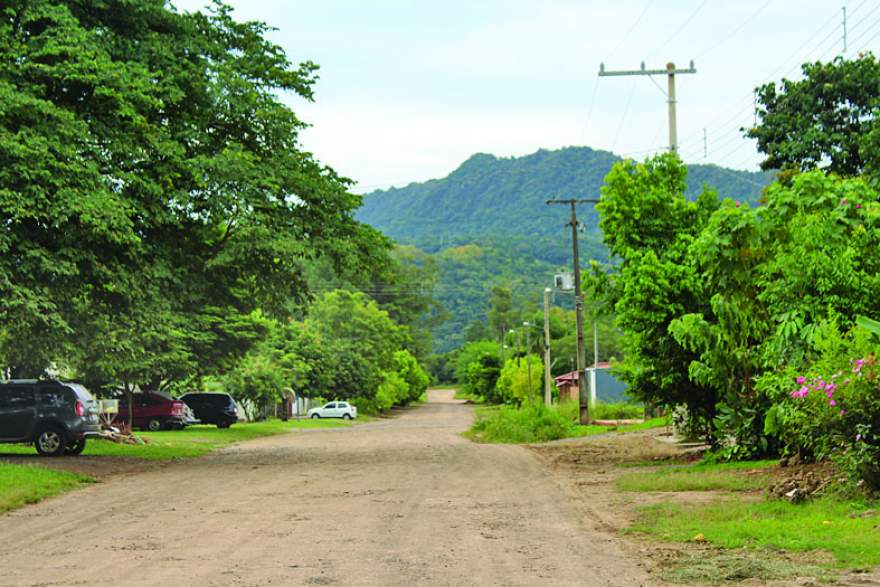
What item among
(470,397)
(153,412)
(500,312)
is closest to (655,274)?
(153,412)

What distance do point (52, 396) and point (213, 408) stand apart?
25104 millimetres

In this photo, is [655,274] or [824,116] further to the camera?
[824,116]

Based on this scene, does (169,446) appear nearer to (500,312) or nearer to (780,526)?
(780,526)

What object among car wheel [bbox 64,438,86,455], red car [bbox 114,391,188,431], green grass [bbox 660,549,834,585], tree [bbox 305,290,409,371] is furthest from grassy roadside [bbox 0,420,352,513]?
tree [bbox 305,290,409,371]

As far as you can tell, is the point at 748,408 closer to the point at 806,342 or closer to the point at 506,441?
the point at 806,342

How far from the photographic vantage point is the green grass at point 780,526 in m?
10.6

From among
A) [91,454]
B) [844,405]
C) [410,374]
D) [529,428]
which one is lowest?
[529,428]

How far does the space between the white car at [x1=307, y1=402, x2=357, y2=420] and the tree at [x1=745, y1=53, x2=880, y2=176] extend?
44.3m

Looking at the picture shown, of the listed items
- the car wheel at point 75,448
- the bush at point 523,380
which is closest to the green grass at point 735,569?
the car wheel at point 75,448

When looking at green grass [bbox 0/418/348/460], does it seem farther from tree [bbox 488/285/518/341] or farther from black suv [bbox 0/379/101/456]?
tree [bbox 488/285/518/341]

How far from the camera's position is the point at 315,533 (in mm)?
12477

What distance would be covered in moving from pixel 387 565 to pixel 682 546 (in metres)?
3.19

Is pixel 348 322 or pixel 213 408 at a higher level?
pixel 348 322

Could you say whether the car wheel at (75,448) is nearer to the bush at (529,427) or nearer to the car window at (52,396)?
the car window at (52,396)
